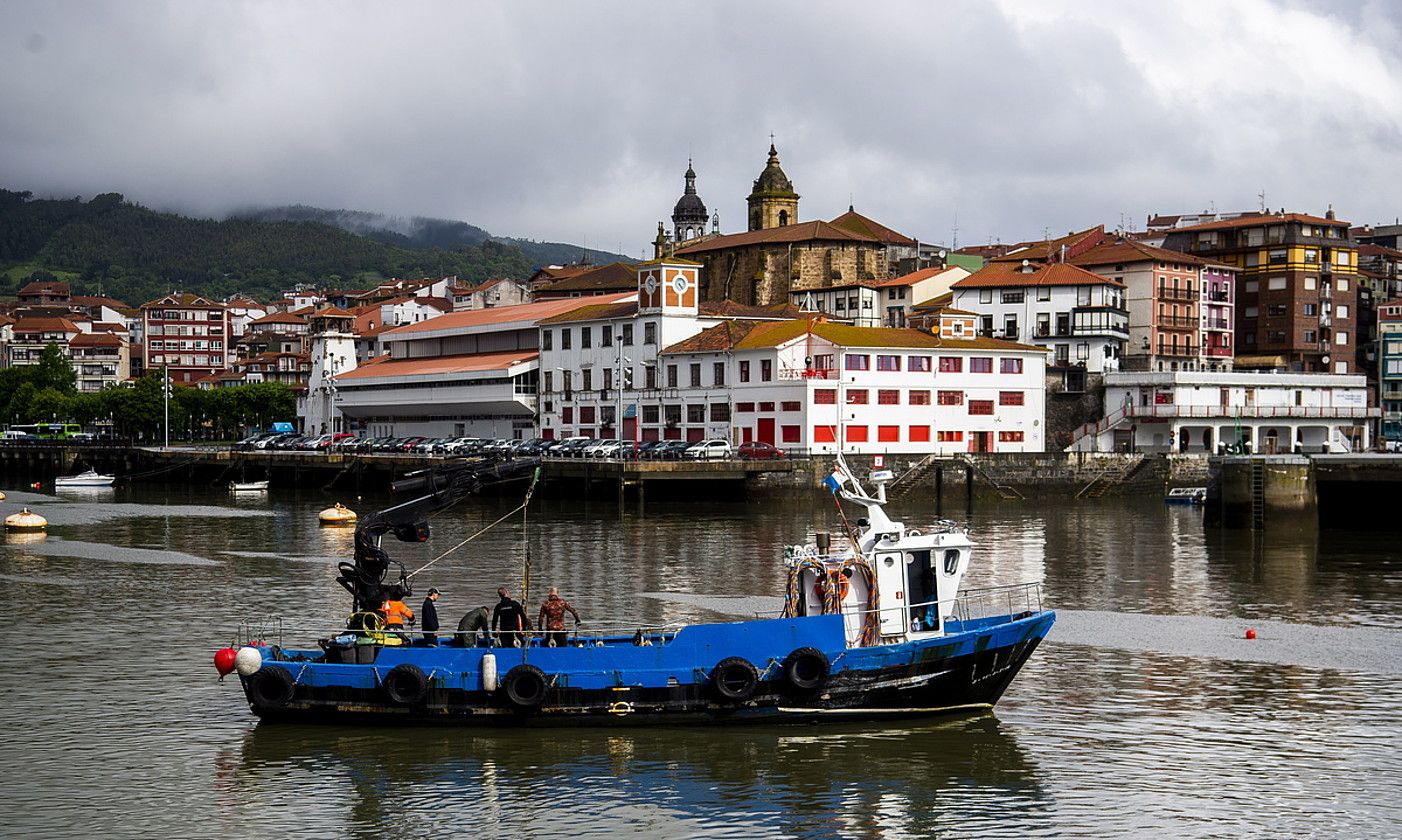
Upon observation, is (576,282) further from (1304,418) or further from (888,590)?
(888,590)

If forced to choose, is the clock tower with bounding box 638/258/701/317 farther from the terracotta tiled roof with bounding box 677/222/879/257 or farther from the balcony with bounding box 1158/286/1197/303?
the balcony with bounding box 1158/286/1197/303

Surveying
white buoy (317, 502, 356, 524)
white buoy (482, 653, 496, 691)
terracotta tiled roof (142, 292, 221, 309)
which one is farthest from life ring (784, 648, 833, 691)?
terracotta tiled roof (142, 292, 221, 309)

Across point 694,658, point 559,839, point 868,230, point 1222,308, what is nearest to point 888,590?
point 694,658

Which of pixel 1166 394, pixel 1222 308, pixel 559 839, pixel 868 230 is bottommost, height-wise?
pixel 559 839

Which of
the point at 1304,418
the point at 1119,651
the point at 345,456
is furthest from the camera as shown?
the point at 1304,418

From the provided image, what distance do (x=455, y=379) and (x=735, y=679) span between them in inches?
3357

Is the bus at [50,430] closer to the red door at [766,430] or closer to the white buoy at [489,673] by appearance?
the red door at [766,430]

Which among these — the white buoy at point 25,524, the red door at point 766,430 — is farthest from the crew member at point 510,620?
the red door at point 766,430

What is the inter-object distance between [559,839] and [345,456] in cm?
7454

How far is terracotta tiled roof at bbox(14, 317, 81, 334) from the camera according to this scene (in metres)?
188

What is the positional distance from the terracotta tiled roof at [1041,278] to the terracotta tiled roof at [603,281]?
118 ft

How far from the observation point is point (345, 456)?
92.5 meters

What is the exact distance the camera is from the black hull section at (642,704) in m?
25.7

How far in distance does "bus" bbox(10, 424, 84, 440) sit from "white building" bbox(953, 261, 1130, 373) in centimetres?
8628
